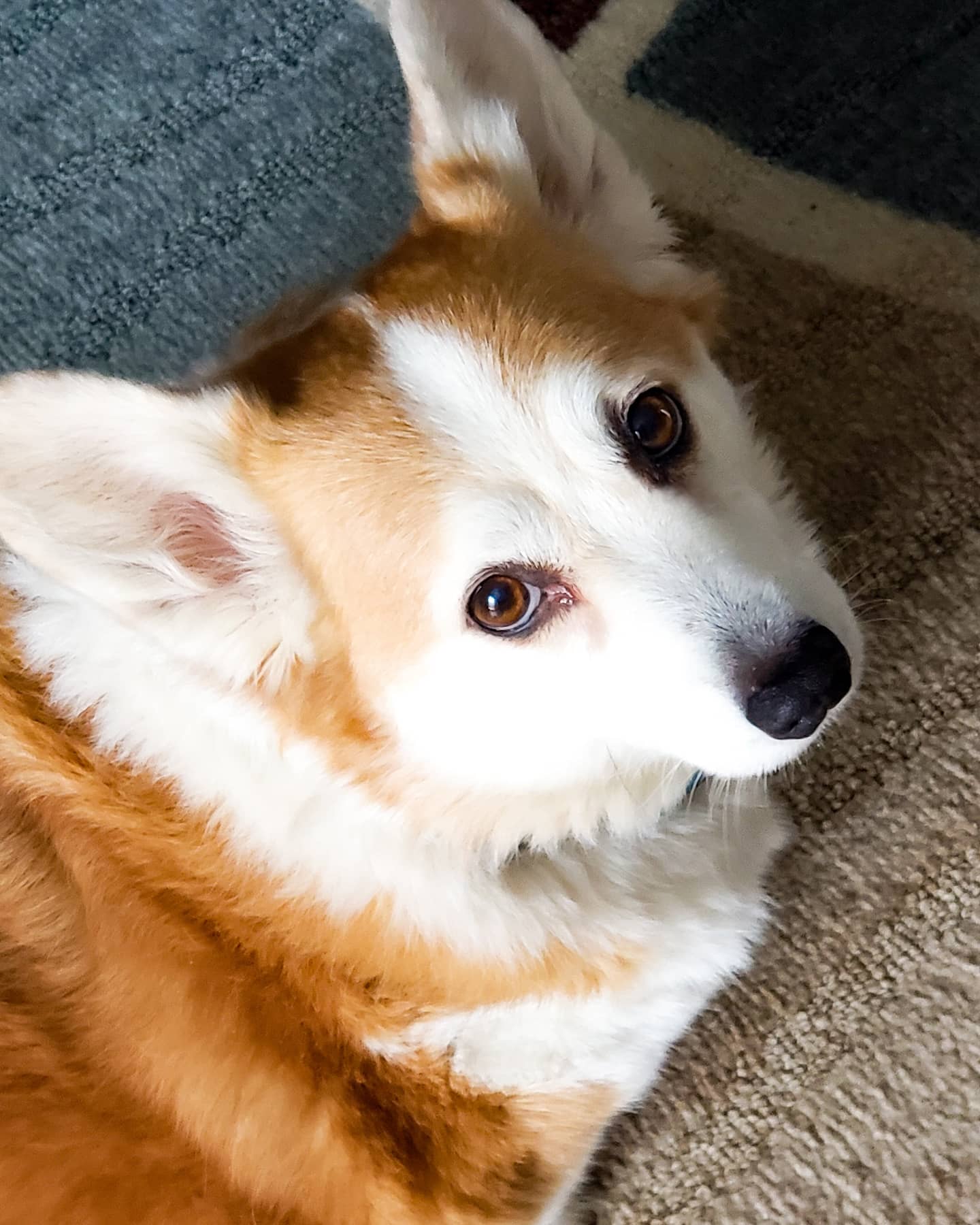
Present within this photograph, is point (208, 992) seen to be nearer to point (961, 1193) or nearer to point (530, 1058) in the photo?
point (530, 1058)

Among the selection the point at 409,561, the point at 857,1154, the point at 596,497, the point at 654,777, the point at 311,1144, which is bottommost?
the point at 311,1144

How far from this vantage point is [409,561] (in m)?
1.10

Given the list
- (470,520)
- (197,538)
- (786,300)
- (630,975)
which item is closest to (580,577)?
(470,520)

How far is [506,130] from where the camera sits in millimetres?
1250

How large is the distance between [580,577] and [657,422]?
192mm

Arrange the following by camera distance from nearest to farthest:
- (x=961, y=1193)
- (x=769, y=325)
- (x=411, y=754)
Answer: (x=411, y=754)
(x=961, y=1193)
(x=769, y=325)

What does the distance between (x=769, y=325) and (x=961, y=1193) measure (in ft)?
4.15

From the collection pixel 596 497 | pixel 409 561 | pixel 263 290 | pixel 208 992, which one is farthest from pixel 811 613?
pixel 263 290

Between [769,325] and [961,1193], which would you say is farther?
[769,325]

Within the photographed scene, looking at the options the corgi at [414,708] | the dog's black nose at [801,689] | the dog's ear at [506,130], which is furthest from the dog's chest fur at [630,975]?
the dog's ear at [506,130]

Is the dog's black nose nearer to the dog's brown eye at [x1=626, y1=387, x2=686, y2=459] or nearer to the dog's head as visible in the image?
the dog's head

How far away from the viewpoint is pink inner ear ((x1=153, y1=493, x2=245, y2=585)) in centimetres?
111

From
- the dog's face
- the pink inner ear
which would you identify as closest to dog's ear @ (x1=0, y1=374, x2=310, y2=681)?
the pink inner ear

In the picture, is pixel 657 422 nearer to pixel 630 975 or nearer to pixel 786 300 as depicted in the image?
pixel 630 975
